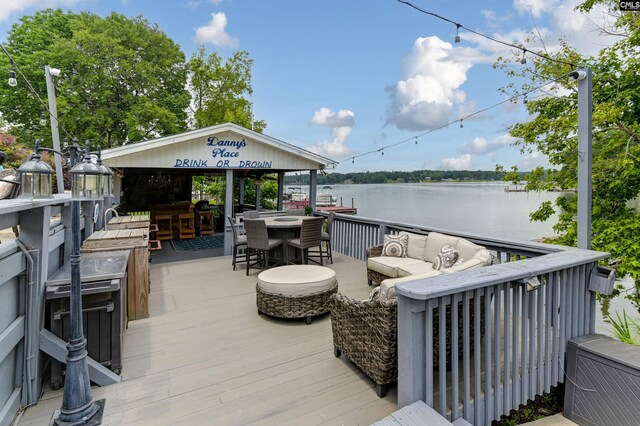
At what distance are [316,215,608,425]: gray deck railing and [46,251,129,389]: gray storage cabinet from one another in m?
2.14

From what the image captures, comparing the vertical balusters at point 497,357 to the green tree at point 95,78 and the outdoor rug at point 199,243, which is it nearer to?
the outdoor rug at point 199,243

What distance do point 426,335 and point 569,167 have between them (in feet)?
29.3

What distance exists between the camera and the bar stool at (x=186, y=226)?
31.4 ft

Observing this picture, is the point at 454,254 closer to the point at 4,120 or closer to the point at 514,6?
the point at 514,6

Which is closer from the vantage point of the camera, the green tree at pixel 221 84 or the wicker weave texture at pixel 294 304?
the wicker weave texture at pixel 294 304

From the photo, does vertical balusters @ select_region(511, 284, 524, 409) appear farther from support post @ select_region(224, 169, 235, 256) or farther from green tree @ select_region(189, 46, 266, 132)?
green tree @ select_region(189, 46, 266, 132)

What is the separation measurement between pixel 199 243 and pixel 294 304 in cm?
620

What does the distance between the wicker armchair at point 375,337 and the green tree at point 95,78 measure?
17265 mm

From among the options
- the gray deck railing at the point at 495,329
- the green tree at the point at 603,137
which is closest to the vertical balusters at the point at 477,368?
the gray deck railing at the point at 495,329

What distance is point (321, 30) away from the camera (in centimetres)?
934

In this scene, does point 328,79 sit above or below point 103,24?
below

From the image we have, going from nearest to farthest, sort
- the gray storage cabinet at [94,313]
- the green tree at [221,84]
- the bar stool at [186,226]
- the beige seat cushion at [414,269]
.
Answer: the gray storage cabinet at [94,313], the beige seat cushion at [414,269], the bar stool at [186,226], the green tree at [221,84]

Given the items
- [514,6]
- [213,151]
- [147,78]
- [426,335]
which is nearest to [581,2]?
[514,6]

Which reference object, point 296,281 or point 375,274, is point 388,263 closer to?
point 375,274
